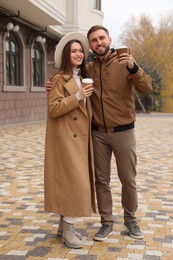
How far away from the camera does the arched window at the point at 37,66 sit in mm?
17547

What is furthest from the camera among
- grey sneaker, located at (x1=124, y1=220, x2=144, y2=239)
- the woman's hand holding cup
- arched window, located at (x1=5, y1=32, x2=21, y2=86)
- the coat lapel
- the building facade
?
arched window, located at (x1=5, y1=32, x2=21, y2=86)

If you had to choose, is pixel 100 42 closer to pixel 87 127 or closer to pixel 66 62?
pixel 66 62

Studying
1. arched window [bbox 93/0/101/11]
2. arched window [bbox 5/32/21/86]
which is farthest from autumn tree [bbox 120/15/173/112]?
arched window [bbox 5/32/21/86]

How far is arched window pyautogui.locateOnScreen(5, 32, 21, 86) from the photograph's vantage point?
14.8 metres

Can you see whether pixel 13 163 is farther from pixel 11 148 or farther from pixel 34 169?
pixel 11 148

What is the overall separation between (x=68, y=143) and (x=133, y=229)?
3.20 feet

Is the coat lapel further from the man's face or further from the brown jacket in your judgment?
the man's face

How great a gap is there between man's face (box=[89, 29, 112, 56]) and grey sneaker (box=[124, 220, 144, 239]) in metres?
1.47

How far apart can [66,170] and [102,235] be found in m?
0.67

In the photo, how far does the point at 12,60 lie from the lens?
15.2 m

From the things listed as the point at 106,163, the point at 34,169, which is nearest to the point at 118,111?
the point at 106,163

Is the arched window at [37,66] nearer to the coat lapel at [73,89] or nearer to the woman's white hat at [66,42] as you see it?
the woman's white hat at [66,42]

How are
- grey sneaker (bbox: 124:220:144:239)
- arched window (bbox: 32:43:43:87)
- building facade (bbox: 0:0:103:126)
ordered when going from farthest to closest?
arched window (bbox: 32:43:43:87) → building facade (bbox: 0:0:103:126) → grey sneaker (bbox: 124:220:144:239)

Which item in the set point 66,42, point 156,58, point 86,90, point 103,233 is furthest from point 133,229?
point 156,58
